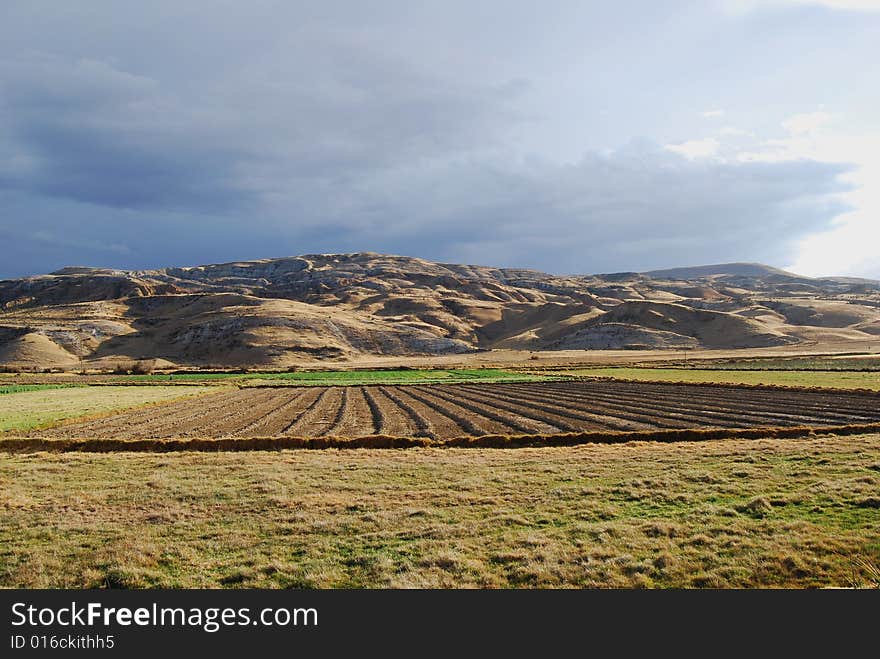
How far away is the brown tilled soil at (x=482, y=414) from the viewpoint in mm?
28906

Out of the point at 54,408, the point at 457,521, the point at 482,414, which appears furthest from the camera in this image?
the point at 54,408

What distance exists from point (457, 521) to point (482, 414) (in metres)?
24.4

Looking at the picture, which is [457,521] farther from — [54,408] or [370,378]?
[370,378]

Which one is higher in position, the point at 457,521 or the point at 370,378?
the point at 457,521

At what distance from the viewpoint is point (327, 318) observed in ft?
580

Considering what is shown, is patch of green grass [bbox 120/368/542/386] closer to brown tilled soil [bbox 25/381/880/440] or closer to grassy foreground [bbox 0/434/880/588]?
brown tilled soil [bbox 25/381/880/440]

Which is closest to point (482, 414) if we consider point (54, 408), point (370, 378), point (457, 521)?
point (457, 521)

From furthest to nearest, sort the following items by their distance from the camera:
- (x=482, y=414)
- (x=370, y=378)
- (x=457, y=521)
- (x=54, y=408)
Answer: (x=370, y=378), (x=54, y=408), (x=482, y=414), (x=457, y=521)

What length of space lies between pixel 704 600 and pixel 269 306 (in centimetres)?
18931

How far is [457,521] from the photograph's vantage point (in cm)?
1194

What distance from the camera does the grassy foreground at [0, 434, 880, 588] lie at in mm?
8922

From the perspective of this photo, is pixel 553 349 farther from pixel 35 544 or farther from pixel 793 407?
pixel 35 544

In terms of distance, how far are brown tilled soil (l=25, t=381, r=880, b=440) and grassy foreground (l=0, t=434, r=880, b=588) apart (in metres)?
9.21

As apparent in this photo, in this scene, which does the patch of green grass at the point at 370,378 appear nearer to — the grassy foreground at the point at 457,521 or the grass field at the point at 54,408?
the grass field at the point at 54,408
